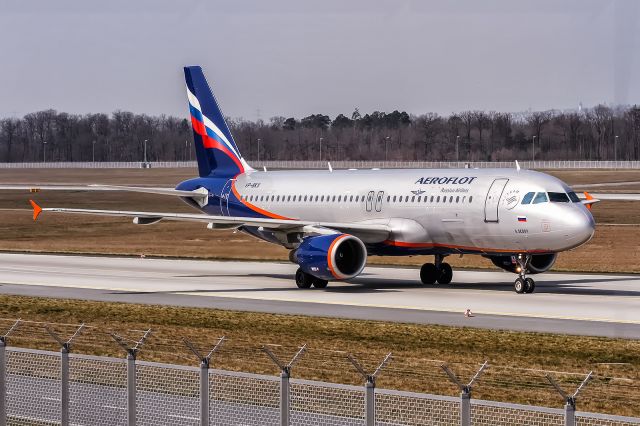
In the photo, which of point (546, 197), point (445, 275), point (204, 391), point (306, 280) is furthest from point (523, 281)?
point (204, 391)

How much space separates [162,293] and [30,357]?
19.2 m

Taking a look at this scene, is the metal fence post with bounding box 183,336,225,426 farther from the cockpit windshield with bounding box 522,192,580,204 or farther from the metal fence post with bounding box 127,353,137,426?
the cockpit windshield with bounding box 522,192,580,204

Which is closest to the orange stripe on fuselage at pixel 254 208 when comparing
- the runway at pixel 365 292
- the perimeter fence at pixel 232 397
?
the runway at pixel 365 292

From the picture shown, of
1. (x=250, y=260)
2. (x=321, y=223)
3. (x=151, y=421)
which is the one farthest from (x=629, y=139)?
(x=151, y=421)

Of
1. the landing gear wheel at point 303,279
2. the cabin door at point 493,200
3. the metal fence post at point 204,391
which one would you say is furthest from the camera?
the landing gear wheel at point 303,279

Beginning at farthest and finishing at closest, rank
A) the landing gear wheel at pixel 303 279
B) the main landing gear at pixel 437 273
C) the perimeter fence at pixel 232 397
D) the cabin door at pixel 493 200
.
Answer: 1. the main landing gear at pixel 437 273
2. the landing gear wheel at pixel 303 279
3. the cabin door at pixel 493 200
4. the perimeter fence at pixel 232 397

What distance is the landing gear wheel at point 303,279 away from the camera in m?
43.9

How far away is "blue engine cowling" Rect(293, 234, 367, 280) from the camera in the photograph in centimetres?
4128

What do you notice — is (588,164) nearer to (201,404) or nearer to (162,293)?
(162,293)

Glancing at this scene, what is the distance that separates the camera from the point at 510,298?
39.4m

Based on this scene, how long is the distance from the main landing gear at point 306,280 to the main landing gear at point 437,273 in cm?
393

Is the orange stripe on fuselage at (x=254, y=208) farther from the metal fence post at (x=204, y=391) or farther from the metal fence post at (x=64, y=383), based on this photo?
the metal fence post at (x=204, y=391)

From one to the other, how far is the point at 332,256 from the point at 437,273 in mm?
5673

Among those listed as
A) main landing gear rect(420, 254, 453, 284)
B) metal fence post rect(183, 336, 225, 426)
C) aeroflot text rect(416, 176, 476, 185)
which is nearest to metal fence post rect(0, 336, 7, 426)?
metal fence post rect(183, 336, 225, 426)
